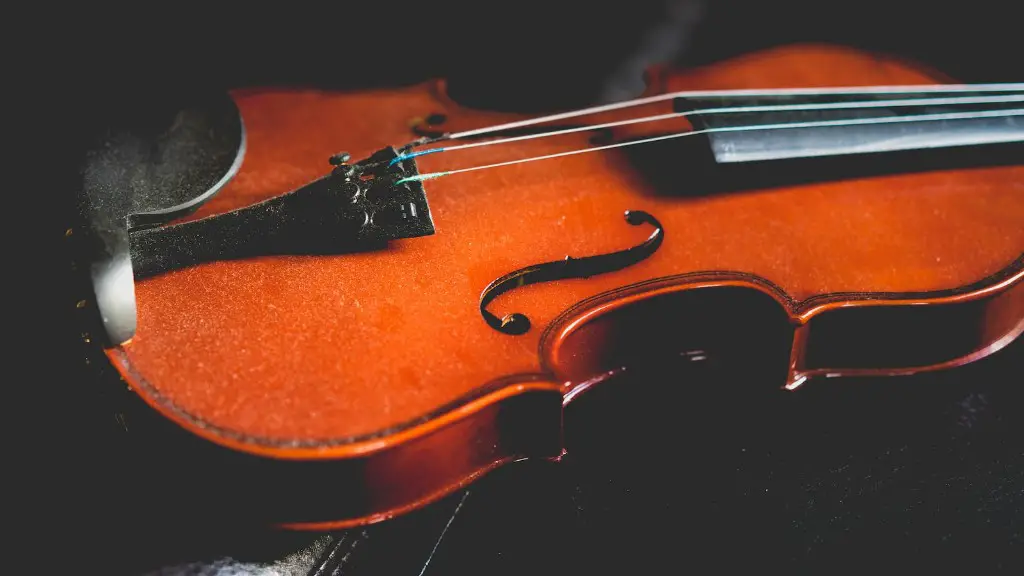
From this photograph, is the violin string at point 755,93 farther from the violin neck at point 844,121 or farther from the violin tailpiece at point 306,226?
the violin tailpiece at point 306,226

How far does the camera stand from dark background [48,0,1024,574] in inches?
33.8

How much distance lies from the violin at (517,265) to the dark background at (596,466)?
8 centimetres

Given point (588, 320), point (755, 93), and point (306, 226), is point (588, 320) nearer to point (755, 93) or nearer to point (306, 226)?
Answer: point (306, 226)

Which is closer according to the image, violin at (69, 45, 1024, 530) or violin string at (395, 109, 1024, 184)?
violin at (69, 45, 1024, 530)

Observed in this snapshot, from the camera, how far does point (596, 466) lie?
96cm

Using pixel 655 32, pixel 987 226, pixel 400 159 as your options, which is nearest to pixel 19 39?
pixel 400 159

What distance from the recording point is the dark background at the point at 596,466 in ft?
2.81

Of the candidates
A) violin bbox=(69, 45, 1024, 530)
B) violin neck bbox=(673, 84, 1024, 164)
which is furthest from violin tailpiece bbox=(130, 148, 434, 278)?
violin neck bbox=(673, 84, 1024, 164)

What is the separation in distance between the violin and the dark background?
0.26 ft

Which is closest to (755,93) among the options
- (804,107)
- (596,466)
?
(804,107)

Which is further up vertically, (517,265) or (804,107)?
(804,107)

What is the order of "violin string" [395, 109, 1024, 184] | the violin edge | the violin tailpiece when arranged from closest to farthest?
Answer: the violin edge
the violin tailpiece
"violin string" [395, 109, 1024, 184]

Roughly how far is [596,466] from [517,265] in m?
0.31

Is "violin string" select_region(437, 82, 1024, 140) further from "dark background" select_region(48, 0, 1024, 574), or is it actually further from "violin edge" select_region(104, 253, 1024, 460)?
"violin edge" select_region(104, 253, 1024, 460)
